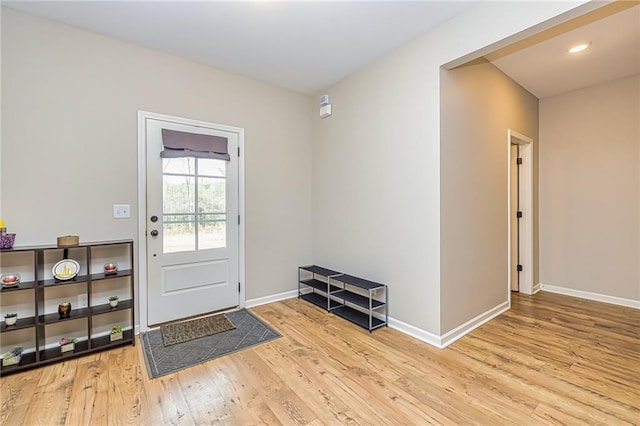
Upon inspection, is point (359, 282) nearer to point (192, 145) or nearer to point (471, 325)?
point (471, 325)

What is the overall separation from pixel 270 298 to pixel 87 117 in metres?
2.65

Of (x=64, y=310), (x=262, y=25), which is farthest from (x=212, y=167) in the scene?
(x=64, y=310)

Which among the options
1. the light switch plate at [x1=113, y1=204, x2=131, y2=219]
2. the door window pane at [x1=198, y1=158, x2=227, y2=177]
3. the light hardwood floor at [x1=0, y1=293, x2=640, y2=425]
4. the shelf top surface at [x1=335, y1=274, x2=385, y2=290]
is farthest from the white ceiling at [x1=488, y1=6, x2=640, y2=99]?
the light switch plate at [x1=113, y1=204, x2=131, y2=219]

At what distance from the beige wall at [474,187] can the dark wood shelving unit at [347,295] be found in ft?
2.15

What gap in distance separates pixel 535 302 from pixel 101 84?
5281 millimetres

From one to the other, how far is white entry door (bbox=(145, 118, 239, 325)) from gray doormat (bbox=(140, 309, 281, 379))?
0.38m

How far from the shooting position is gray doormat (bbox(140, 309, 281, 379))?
2254 mm

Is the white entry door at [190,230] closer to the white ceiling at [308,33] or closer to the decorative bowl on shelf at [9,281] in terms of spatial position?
the white ceiling at [308,33]

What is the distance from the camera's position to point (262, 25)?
8.18 ft

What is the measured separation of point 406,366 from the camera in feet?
7.27

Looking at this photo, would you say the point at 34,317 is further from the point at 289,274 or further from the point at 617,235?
the point at 617,235

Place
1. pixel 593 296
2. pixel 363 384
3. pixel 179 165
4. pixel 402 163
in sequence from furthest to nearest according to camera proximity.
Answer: pixel 593 296 → pixel 179 165 → pixel 402 163 → pixel 363 384

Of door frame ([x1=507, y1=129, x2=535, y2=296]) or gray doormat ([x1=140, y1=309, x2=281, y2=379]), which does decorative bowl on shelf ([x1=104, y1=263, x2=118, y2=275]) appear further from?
door frame ([x1=507, y1=129, x2=535, y2=296])

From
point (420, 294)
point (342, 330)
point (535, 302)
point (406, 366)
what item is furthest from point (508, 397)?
point (535, 302)
